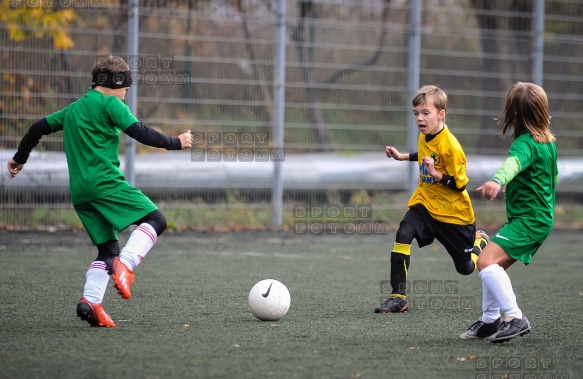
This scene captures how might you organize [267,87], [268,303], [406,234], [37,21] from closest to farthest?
[268,303] < [406,234] < [37,21] < [267,87]

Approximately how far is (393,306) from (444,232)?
67 centimetres

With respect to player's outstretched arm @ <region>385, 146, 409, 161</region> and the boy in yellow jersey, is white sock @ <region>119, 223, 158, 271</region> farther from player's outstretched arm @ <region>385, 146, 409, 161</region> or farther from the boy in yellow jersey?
player's outstretched arm @ <region>385, 146, 409, 161</region>

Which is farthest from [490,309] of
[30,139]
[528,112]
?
[30,139]

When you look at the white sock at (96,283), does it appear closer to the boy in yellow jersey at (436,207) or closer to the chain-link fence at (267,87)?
the boy in yellow jersey at (436,207)

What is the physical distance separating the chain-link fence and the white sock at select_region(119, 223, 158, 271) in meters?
6.47

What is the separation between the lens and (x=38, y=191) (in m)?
11.7

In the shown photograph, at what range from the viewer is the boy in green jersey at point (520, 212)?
5.21 m

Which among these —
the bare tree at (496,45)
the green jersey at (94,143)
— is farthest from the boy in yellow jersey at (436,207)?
the bare tree at (496,45)

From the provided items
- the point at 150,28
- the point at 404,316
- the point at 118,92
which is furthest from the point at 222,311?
the point at 150,28

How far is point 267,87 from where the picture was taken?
1273 cm

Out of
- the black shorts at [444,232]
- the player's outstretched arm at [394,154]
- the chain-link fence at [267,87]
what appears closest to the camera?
the black shorts at [444,232]

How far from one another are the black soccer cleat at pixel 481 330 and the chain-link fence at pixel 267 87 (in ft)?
24.1

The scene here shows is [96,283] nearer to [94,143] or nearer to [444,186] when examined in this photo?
[94,143]

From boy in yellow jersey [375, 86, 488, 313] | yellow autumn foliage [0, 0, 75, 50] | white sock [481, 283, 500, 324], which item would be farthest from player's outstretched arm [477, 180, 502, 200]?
yellow autumn foliage [0, 0, 75, 50]
